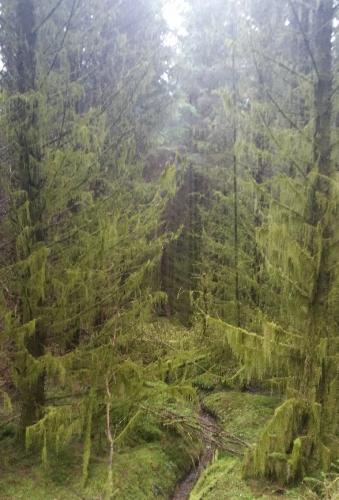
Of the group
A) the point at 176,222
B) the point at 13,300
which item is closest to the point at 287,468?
the point at 13,300

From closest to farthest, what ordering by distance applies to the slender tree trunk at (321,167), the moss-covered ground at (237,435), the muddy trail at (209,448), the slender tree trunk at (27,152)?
1. the slender tree trunk at (321,167)
2. the moss-covered ground at (237,435)
3. the slender tree trunk at (27,152)
4. the muddy trail at (209,448)

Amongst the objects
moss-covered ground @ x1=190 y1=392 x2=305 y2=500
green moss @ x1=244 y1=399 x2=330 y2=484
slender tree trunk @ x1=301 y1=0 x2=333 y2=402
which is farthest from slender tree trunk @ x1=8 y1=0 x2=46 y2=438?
slender tree trunk @ x1=301 y1=0 x2=333 y2=402

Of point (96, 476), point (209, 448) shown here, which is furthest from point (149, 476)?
point (209, 448)

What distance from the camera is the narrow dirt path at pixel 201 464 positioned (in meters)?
6.79

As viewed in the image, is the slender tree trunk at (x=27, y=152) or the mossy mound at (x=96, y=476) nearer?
the mossy mound at (x=96, y=476)

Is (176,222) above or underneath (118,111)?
underneath

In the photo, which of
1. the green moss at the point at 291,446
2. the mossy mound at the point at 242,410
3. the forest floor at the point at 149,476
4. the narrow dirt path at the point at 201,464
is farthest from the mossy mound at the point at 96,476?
the green moss at the point at 291,446

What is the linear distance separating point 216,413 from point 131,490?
3971mm

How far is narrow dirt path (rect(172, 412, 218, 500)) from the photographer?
6.79 meters

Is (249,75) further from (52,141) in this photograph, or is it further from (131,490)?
(131,490)

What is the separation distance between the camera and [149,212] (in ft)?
23.8

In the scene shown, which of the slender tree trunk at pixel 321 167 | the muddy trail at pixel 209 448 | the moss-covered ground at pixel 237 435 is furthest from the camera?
the muddy trail at pixel 209 448

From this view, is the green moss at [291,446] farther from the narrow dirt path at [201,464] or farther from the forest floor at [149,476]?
the narrow dirt path at [201,464]

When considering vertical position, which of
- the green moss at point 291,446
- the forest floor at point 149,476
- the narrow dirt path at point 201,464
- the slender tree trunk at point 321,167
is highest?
the slender tree trunk at point 321,167
